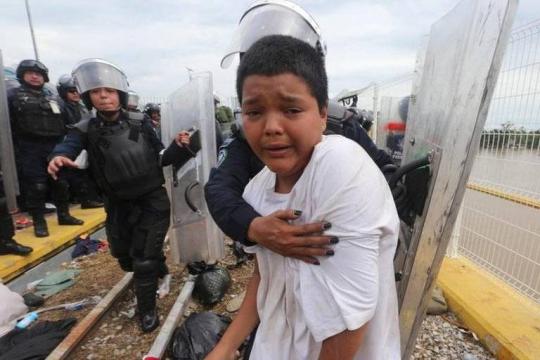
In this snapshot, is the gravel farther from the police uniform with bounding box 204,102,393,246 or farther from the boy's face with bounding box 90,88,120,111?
the boy's face with bounding box 90,88,120,111

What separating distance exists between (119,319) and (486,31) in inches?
125

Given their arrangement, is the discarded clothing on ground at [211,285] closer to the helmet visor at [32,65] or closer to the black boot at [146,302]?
the black boot at [146,302]

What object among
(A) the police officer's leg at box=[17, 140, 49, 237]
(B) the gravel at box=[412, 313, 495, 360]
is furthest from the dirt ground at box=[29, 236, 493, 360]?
(A) the police officer's leg at box=[17, 140, 49, 237]

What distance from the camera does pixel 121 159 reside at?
99.0 inches

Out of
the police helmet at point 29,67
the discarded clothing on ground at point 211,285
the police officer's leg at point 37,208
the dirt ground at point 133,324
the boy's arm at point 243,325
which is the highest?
the police helmet at point 29,67

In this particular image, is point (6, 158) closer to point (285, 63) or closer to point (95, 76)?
point (95, 76)

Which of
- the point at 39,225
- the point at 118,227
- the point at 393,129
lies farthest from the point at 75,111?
the point at 393,129

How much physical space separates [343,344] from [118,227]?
2.47 metres

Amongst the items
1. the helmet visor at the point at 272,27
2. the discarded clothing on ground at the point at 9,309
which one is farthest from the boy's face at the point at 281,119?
the discarded clothing on ground at the point at 9,309

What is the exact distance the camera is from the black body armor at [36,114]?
437cm

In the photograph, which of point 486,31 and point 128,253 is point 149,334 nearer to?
point 128,253

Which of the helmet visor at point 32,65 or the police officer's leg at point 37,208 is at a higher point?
the helmet visor at point 32,65

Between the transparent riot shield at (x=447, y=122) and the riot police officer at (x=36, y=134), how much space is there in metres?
4.43

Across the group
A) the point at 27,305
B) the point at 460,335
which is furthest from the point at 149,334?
the point at 460,335
